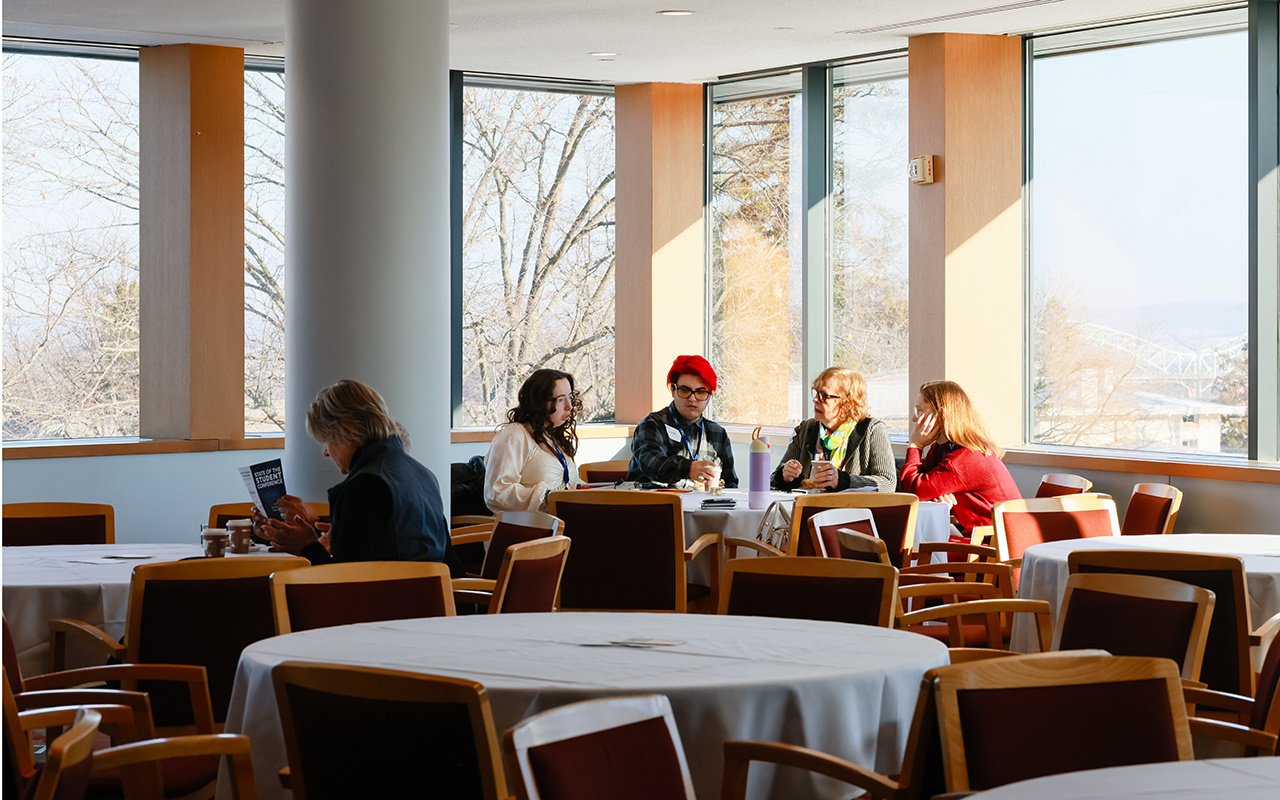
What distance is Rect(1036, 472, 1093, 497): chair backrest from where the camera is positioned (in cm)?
787

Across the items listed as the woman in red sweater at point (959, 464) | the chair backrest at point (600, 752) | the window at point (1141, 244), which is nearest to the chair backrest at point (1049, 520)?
the woman in red sweater at point (959, 464)

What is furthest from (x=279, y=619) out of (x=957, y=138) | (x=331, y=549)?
(x=957, y=138)

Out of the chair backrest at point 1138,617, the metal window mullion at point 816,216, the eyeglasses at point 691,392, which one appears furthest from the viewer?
the metal window mullion at point 816,216

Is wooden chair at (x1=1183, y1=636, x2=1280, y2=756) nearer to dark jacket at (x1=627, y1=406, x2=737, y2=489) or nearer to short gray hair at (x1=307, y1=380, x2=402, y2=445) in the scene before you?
short gray hair at (x1=307, y1=380, x2=402, y2=445)

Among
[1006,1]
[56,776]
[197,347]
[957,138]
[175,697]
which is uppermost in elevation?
[1006,1]

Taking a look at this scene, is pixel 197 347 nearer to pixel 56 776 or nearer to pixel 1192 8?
pixel 1192 8

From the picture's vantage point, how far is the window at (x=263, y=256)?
9.91 meters

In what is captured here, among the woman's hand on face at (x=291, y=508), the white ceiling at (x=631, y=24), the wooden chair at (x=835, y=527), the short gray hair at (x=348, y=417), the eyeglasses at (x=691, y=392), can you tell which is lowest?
the wooden chair at (x=835, y=527)

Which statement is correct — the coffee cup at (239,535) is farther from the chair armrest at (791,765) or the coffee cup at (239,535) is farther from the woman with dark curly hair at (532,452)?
the chair armrest at (791,765)

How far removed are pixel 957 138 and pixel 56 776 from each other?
7.99 meters

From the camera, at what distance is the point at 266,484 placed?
510cm

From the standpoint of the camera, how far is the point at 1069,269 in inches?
364

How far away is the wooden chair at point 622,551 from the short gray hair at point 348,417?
3.78 ft

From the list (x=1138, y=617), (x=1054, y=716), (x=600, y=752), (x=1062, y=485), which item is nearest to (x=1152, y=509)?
(x=1062, y=485)
